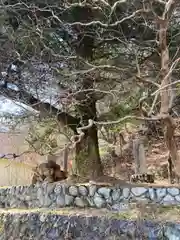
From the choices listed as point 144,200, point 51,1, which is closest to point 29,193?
point 144,200

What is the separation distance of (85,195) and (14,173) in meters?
3.71

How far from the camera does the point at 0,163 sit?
852 centimetres

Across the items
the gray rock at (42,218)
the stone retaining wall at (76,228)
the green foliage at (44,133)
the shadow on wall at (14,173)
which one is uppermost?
the green foliage at (44,133)

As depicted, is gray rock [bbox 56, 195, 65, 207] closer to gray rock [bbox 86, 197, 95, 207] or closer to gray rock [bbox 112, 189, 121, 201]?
gray rock [bbox 86, 197, 95, 207]

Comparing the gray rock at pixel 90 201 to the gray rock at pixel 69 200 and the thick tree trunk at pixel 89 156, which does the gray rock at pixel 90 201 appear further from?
the thick tree trunk at pixel 89 156

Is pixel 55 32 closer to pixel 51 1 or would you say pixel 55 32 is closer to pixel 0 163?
pixel 51 1

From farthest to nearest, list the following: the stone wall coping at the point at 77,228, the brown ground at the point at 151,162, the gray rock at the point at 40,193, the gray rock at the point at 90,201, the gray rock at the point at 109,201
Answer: the brown ground at the point at 151,162
the gray rock at the point at 40,193
the gray rock at the point at 90,201
the gray rock at the point at 109,201
the stone wall coping at the point at 77,228

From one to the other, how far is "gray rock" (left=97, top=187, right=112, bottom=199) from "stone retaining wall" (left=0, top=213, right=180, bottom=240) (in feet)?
1.96

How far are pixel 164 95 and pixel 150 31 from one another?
4.88ft

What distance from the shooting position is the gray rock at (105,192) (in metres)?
5.09

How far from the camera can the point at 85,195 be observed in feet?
17.2

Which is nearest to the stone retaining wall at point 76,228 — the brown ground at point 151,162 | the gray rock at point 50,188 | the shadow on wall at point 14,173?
the gray rock at point 50,188

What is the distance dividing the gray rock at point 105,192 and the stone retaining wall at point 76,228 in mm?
597

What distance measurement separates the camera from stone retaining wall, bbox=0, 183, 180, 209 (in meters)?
4.86
